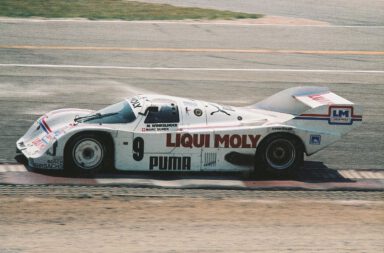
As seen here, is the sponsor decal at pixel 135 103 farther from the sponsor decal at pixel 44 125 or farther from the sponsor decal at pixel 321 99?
the sponsor decal at pixel 321 99

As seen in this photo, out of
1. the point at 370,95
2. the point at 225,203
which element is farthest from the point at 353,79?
the point at 225,203

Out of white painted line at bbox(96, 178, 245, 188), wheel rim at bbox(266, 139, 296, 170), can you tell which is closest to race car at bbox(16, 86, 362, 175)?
wheel rim at bbox(266, 139, 296, 170)

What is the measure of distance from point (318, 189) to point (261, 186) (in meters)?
0.97

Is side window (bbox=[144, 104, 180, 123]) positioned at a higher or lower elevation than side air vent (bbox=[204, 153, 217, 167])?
higher

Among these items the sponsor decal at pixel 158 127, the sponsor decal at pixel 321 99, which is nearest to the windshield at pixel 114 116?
the sponsor decal at pixel 158 127

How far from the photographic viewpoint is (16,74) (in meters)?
25.3

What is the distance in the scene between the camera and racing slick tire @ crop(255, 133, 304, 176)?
16.6 m

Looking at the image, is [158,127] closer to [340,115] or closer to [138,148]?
[138,148]

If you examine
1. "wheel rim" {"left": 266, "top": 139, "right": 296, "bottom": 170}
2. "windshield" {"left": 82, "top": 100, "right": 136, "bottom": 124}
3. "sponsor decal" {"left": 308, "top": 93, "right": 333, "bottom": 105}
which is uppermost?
"sponsor decal" {"left": 308, "top": 93, "right": 333, "bottom": 105}

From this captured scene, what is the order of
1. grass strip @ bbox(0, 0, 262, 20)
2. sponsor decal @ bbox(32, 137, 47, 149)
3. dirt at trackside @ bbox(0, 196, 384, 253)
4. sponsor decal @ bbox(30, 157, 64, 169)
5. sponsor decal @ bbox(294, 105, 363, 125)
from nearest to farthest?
dirt at trackside @ bbox(0, 196, 384, 253)
sponsor decal @ bbox(30, 157, 64, 169)
sponsor decal @ bbox(32, 137, 47, 149)
sponsor decal @ bbox(294, 105, 363, 125)
grass strip @ bbox(0, 0, 262, 20)

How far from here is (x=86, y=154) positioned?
16328 mm

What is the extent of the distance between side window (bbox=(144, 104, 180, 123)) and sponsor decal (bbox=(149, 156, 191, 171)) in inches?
25.0

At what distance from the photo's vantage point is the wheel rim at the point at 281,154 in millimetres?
16656

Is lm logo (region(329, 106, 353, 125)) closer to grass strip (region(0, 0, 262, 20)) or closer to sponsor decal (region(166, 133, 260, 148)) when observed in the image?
sponsor decal (region(166, 133, 260, 148))
